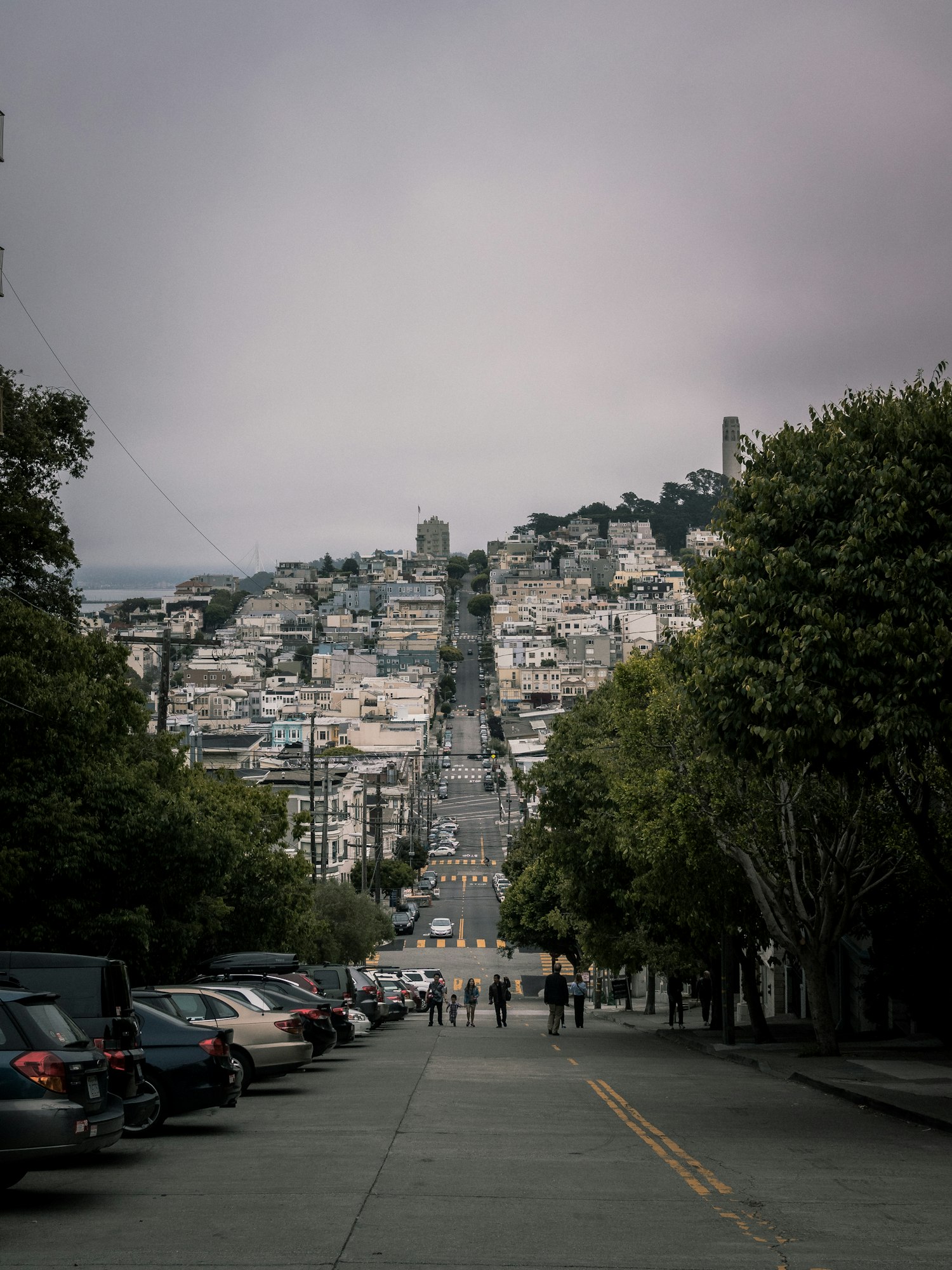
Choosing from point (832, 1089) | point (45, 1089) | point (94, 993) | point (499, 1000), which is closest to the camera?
point (45, 1089)

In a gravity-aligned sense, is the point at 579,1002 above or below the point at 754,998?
below

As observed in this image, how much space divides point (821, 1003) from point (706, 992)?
15.6 meters

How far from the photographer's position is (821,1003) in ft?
92.2

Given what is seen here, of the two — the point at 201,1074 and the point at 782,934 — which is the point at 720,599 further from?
the point at 782,934

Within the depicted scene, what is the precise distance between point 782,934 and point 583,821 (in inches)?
488

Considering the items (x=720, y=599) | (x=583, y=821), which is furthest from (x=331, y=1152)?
(x=583, y=821)

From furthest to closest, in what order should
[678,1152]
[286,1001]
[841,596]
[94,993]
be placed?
1. [286,1001]
2. [841,596]
3. [678,1152]
4. [94,993]

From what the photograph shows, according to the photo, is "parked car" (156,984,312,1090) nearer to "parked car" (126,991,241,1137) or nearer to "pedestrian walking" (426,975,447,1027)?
"parked car" (126,991,241,1137)

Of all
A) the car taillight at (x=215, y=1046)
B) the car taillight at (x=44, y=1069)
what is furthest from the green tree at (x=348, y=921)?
the car taillight at (x=44, y=1069)

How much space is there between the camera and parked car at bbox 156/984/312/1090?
768 inches

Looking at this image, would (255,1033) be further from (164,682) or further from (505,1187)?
(164,682)

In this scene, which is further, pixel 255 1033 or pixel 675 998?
pixel 675 998

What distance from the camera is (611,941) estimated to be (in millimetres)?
42062

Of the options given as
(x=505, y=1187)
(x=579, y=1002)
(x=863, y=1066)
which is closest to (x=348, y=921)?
(x=579, y=1002)
